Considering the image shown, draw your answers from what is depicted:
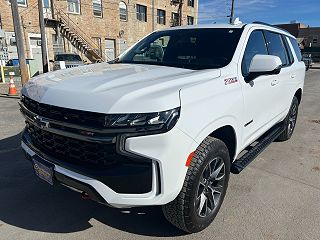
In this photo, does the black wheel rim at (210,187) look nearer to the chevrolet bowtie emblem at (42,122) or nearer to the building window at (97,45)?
the chevrolet bowtie emblem at (42,122)

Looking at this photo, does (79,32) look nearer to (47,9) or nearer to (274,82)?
(47,9)

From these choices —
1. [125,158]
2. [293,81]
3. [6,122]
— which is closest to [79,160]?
[125,158]

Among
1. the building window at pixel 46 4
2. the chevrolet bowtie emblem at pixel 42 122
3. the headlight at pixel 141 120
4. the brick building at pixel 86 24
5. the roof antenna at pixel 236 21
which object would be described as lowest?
the chevrolet bowtie emblem at pixel 42 122

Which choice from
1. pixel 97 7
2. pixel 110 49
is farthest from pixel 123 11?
pixel 110 49

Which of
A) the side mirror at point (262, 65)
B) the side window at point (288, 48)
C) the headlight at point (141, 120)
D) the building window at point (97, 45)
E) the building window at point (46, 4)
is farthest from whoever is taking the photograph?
the building window at point (97, 45)

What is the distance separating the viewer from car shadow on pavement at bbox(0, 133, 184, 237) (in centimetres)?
282

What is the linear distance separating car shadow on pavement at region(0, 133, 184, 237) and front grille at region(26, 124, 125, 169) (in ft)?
1.90

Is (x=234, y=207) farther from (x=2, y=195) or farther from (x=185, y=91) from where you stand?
(x=2, y=195)

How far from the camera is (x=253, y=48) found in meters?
3.50

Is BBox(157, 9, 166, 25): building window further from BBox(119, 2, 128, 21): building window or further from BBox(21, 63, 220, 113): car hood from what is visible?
BBox(21, 63, 220, 113): car hood

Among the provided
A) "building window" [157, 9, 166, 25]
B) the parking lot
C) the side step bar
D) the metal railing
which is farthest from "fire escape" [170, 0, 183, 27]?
the parking lot

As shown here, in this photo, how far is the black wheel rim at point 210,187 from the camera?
2613mm

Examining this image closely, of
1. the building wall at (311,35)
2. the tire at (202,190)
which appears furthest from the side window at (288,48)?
the building wall at (311,35)

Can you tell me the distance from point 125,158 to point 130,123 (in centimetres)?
26
